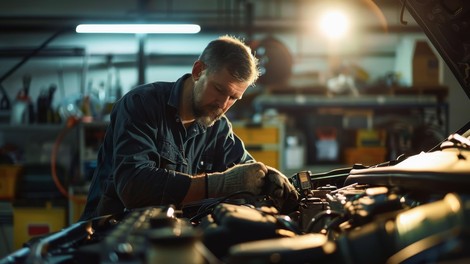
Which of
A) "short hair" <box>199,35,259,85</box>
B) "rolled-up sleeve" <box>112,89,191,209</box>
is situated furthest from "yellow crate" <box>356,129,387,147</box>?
"rolled-up sleeve" <box>112,89,191,209</box>

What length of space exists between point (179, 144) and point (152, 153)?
0.24 meters

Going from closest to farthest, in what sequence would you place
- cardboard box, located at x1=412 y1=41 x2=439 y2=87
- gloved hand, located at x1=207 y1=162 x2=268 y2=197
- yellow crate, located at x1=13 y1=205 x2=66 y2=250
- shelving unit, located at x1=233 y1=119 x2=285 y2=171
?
gloved hand, located at x1=207 y1=162 x2=268 y2=197, yellow crate, located at x1=13 y1=205 x2=66 y2=250, shelving unit, located at x1=233 y1=119 x2=285 y2=171, cardboard box, located at x1=412 y1=41 x2=439 y2=87

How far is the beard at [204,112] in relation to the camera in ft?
7.83

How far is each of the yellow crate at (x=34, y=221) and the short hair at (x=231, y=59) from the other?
3.64 m

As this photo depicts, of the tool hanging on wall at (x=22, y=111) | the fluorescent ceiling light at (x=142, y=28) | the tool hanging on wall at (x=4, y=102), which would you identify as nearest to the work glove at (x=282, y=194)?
the fluorescent ceiling light at (x=142, y=28)

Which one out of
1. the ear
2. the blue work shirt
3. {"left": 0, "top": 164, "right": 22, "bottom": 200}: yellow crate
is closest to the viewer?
the blue work shirt

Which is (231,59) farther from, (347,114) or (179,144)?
(347,114)

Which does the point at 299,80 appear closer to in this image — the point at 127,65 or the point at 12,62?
the point at 127,65

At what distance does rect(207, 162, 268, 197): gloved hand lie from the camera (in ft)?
6.34

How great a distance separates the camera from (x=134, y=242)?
1050 mm

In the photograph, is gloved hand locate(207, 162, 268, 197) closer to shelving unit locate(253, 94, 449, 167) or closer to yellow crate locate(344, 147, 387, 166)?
shelving unit locate(253, 94, 449, 167)

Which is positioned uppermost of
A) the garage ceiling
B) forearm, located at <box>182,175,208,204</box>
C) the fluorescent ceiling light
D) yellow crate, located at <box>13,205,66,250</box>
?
the garage ceiling

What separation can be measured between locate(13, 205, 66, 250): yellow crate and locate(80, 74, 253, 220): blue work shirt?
335cm

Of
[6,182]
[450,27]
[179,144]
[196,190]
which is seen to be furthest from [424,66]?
[196,190]
